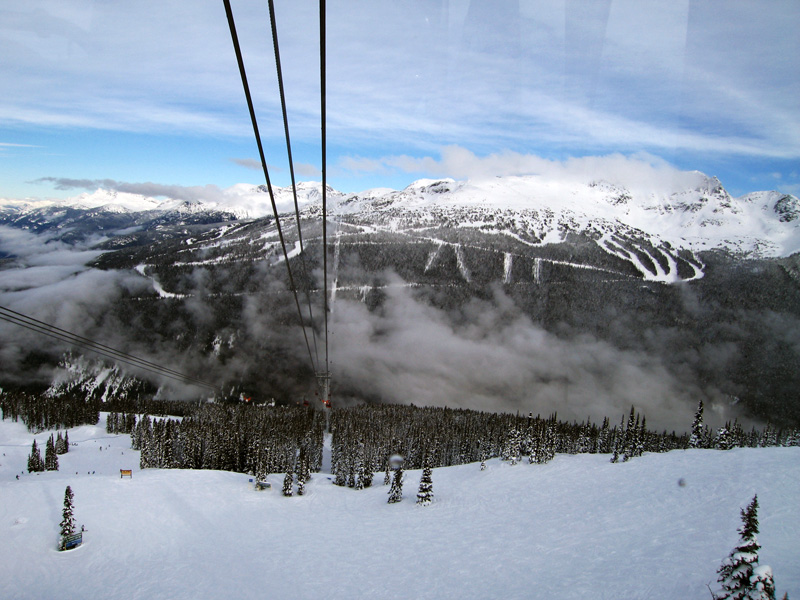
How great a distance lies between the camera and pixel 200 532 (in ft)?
153

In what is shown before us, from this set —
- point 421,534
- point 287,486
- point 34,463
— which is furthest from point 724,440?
point 34,463

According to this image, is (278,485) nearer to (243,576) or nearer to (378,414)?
(243,576)

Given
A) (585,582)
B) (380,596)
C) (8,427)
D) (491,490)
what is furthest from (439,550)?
(8,427)

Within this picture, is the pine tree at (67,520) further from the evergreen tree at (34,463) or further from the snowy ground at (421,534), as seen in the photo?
the evergreen tree at (34,463)

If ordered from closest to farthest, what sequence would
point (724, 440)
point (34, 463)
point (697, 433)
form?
1. point (724, 440)
2. point (697, 433)
3. point (34, 463)

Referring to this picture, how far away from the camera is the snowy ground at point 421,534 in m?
28.5

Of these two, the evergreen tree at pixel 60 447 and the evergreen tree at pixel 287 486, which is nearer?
the evergreen tree at pixel 287 486

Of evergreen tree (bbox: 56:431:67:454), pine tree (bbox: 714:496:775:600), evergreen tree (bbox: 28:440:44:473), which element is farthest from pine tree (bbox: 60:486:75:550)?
evergreen tree (bbox: 56:431:67:454)

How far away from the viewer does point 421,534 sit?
143ft

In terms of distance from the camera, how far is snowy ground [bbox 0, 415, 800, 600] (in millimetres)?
28484

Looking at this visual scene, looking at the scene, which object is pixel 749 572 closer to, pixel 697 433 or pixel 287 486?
pixel 287 486

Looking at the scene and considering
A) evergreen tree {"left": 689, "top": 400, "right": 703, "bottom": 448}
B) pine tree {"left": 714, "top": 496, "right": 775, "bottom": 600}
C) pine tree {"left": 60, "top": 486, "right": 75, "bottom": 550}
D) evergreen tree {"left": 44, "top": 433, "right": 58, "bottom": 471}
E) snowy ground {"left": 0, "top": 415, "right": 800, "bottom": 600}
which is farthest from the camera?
evergreen tree {"left": 44, "top": 433, "right": 58, "bottom": 471}

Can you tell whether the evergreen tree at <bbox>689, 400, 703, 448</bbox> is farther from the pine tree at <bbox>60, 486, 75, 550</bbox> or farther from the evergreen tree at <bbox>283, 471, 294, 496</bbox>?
the pine tree at <bbox>60, 486, 75, 550</bbox>

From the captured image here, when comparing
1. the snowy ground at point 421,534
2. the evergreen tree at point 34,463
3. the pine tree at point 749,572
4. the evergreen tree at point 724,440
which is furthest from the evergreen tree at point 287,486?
the evergreen tree at point 724,440
